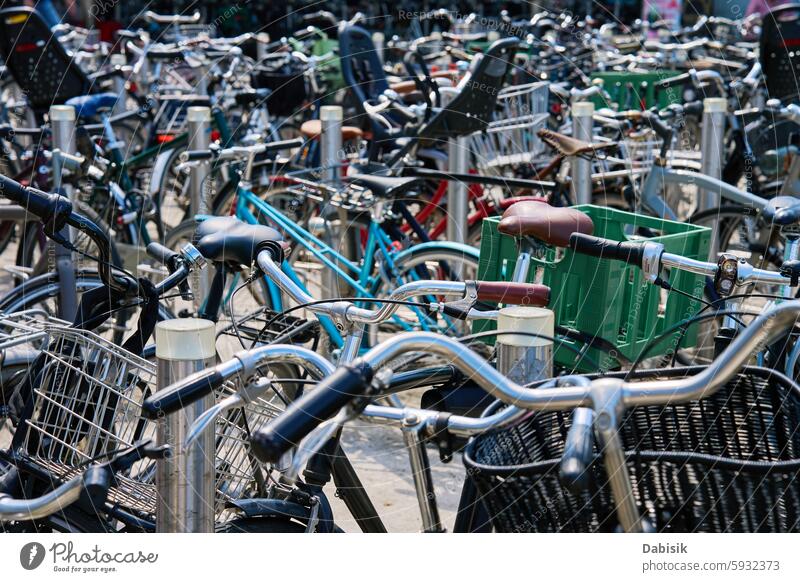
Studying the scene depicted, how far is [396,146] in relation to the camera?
559 cm

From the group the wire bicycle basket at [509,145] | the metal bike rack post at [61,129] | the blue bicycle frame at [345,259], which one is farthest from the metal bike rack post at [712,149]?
the metal bike rack post at [61,129]

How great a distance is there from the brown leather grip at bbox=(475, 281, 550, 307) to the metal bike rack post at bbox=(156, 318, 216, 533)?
595mm

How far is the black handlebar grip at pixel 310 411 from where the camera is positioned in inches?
58.2

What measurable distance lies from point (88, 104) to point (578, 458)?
542cm

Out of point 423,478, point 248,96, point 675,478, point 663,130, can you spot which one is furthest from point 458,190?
point 675,478

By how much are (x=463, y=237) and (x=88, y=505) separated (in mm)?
3326

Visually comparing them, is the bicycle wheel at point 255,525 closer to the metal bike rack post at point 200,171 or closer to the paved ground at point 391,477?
the paved ground at point 391,477

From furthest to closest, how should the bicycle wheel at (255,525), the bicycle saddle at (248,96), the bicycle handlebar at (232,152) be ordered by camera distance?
the bicycle saddle at (248,96) < the bicycle handlebar at (232,152) < the bicycle wheel at (255,525)

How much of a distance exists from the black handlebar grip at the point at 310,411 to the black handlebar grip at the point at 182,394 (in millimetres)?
235

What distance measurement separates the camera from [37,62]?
6605 millimetres

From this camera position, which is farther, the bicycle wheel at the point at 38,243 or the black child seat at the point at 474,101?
the black child seat at the point at 474,101

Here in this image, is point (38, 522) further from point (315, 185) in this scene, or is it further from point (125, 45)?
point (125, 45)

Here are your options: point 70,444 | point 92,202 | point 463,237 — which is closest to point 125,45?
point 92,202

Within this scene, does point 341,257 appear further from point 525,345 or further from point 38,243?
point 525,345
